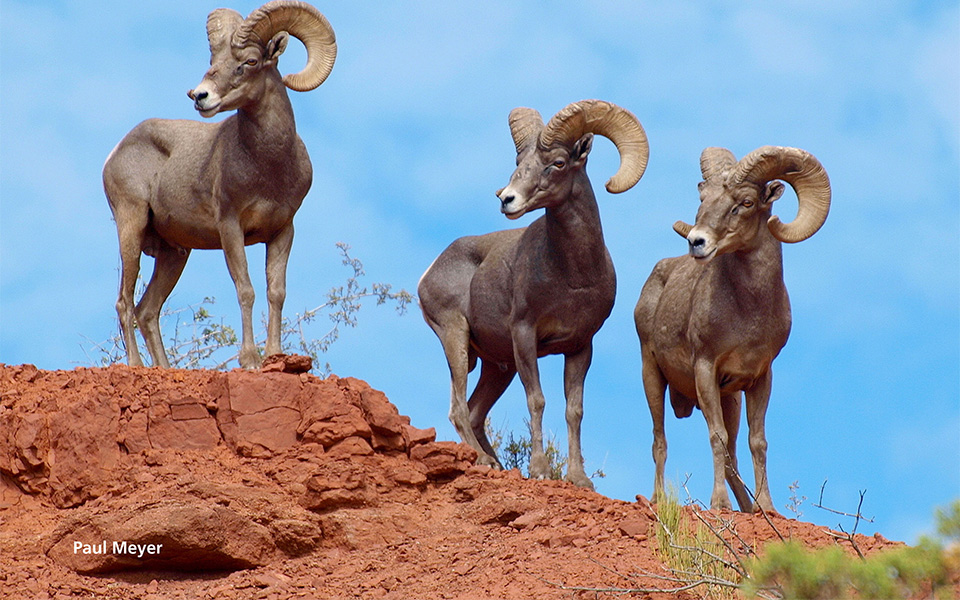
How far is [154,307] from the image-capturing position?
14.2 metres

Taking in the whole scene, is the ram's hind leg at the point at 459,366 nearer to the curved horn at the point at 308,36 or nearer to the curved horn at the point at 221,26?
the curved horn at the point at 308,36

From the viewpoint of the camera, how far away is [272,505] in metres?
11.0

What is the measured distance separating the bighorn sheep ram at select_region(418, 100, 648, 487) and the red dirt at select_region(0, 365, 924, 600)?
1.57 m

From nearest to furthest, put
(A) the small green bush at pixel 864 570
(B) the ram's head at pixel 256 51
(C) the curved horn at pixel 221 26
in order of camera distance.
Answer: (A) the small green bush at pixel 864 570
(B) the ram's head at pixel 256 51
(C) the curved horn at pixel 221 26

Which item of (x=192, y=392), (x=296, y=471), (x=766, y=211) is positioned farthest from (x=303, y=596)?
(x=766, y=211)

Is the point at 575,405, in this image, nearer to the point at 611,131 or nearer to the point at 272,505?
the point at 611,131

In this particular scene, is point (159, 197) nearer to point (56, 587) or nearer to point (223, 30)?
point (223, 30)

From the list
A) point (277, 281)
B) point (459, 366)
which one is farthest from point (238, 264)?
point (459, 366)

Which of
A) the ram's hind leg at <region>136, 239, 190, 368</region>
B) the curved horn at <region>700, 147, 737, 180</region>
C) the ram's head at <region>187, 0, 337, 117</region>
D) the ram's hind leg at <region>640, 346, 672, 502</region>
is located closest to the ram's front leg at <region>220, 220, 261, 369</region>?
the ram's head at <region>187, 0, 337, 117</region>

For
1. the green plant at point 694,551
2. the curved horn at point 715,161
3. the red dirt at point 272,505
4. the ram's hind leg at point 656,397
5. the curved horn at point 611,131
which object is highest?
the curved horn at point 611,131

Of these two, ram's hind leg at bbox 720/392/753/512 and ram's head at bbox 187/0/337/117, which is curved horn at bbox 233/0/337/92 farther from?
ram's hind leg at bbox 720/392/753/512

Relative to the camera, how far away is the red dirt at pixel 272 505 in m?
10.5

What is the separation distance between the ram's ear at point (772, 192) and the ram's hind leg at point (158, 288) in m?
5.63

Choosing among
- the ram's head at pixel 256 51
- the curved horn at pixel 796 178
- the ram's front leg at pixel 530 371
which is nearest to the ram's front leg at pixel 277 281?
the ram's head at pixel 256 51
